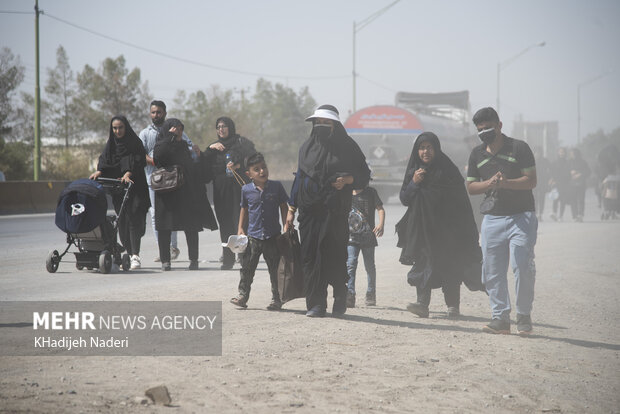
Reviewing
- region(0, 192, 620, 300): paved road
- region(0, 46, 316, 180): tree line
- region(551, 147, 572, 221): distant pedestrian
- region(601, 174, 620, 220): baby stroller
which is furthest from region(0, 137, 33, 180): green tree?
region(601, 174, 620, 220): baby stroller

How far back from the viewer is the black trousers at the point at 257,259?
7727mm

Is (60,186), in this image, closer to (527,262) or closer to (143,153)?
(143,153)

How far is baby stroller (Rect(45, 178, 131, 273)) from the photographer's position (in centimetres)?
996

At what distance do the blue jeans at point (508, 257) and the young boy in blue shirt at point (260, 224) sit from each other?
1.86 m

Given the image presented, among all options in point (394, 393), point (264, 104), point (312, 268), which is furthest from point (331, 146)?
point (264, 104)

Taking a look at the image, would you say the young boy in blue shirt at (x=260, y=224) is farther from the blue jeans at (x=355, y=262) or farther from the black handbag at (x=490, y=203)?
the black handbag at (x=490, y=203)

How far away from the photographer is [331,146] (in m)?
7.45

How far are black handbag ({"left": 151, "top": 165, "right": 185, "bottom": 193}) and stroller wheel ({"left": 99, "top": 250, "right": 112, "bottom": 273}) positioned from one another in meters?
1.01

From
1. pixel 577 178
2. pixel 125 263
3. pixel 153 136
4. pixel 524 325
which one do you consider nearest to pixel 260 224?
pixel 524 325

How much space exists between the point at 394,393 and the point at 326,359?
896 millimetres

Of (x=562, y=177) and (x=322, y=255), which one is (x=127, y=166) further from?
(x=562, y=177)

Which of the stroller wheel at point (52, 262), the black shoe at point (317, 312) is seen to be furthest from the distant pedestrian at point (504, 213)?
the stroller wheel at point (52, 262)

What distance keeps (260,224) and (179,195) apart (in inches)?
124

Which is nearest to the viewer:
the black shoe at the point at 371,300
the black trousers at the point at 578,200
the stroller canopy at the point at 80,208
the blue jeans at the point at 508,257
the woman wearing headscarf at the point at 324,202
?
the blue jeans at the point at 508,257
